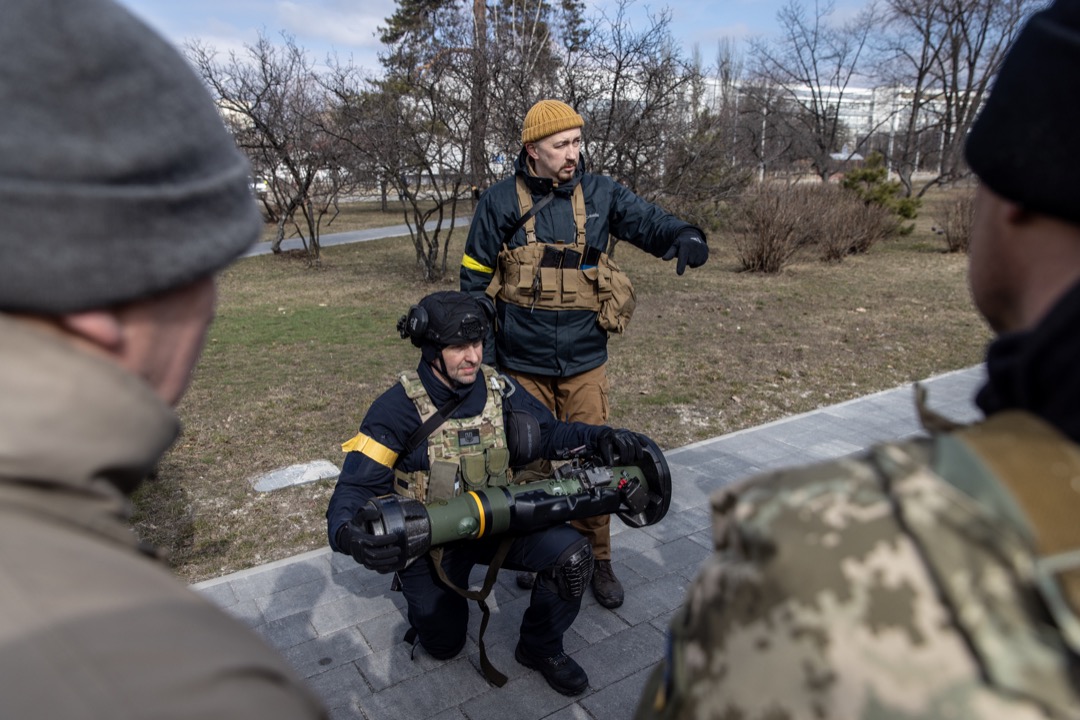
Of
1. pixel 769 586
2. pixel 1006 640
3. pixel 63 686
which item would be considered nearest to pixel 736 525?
pixel 769 586

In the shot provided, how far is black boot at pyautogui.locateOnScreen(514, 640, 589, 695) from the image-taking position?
2.91 m

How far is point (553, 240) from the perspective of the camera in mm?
3588

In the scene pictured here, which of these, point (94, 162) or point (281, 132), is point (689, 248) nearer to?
point (94, 162)

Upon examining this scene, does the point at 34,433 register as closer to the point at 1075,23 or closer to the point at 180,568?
the point at 1075,23

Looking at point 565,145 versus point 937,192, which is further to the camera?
point 937,192

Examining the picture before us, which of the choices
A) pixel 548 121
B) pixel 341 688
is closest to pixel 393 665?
pixel 341 688

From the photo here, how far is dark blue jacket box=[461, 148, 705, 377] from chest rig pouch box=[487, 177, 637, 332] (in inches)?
1.1

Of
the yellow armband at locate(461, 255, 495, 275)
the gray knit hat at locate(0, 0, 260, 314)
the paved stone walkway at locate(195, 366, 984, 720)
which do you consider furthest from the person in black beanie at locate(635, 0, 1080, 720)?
the yellow armband at locate(461, 255, 495, 275)

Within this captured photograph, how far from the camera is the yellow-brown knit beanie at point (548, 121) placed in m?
3.51

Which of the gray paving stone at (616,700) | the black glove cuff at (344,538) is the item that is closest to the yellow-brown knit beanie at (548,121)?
the black glove cuff at (344,538)

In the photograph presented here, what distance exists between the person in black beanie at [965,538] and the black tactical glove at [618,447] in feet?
6.59

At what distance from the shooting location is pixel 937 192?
31672mm

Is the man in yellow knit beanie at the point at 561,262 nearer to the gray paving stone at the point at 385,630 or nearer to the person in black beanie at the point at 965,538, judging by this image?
the gray paving stone at the point at 385,630

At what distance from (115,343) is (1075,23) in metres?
1.02
